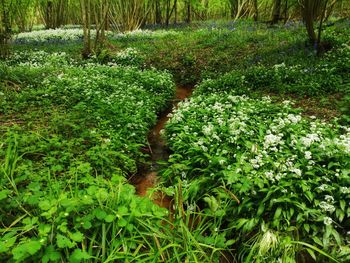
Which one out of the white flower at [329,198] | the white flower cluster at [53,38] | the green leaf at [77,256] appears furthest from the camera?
the white flower cluster at [53,38]

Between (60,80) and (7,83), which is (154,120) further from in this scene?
(7,83)

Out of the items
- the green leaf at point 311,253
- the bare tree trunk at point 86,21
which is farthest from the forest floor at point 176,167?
the bare tree trunk at point 86,21

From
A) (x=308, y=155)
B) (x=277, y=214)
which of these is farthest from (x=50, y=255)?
(x=308, y=155)

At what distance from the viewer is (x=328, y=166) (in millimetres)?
5289

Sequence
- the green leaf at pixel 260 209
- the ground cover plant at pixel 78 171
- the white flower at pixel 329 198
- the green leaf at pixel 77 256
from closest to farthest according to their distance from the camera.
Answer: the green leaf at pixel 77 256 < the ground cover plant at pixel 78 171 < the white flower at pixel 329 198 < the green leaf at pixel 260 209

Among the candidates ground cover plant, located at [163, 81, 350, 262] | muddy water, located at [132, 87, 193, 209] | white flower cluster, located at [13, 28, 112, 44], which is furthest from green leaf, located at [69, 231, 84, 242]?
white flower cluster, located at [13, 28, 112, 44]

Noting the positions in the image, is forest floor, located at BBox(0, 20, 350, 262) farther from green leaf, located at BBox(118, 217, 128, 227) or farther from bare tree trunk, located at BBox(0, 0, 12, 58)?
bare tree trunk, located at BBox(0, 0, 12, 58)

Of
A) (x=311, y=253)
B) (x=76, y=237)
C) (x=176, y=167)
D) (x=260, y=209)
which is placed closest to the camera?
(x=76, y=237)

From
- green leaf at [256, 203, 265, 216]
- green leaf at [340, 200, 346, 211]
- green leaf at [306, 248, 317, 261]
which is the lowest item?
green leaf at [306, 248, 317, 261]

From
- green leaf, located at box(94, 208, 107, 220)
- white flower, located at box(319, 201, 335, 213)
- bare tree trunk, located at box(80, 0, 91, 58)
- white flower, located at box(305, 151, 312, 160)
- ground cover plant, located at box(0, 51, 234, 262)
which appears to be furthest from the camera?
bare tree trunk, located at box(80, 0, 91, 58)

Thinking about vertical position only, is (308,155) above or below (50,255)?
above

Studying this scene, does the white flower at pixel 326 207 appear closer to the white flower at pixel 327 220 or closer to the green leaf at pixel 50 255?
the white flower at pixel 327 220

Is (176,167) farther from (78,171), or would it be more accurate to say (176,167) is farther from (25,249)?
(25,249)

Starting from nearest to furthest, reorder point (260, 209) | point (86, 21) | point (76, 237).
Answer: point (76, 237) → point (260, 209) → point (86, 21)
